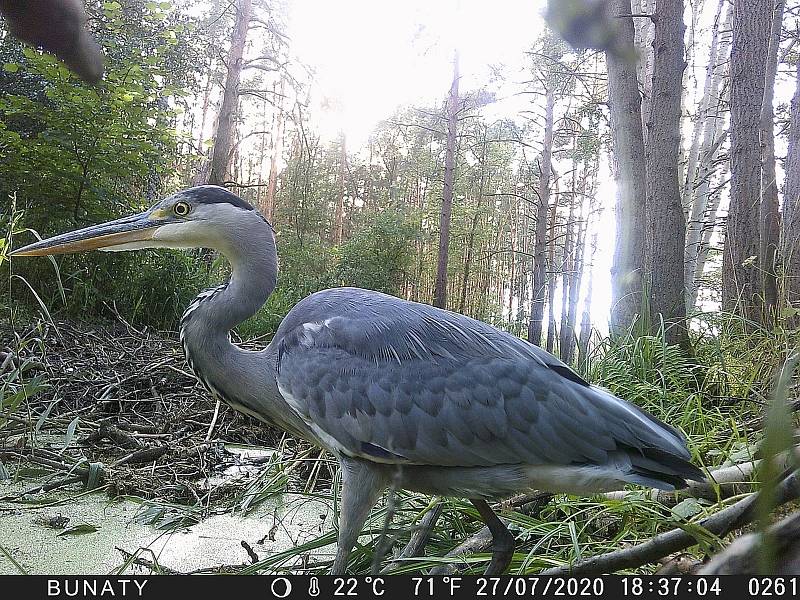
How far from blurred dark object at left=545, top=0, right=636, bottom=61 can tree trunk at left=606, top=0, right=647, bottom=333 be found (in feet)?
13.2

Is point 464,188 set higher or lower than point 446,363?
higher

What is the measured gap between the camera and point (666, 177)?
4020 millimetres

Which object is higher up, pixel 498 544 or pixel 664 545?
pixel 664 545

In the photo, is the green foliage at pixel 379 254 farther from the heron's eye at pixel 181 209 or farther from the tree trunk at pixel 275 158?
the heron's eye at pixel 181 209

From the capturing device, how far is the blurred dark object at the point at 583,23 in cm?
32

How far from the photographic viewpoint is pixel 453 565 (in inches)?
70.4

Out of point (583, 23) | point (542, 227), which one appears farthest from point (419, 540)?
point (542, 227)

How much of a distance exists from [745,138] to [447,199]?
7141 millimetres

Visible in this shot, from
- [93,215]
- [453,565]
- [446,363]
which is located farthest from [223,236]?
[93,215]

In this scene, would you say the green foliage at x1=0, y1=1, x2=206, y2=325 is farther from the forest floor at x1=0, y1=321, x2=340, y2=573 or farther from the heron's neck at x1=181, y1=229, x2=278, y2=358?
the heron's neck at x1=181, y1=229, x2=278, y2=358

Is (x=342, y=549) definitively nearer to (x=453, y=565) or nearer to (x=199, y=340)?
(x=453, y=565)

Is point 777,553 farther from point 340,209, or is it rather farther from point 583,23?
point 340,209

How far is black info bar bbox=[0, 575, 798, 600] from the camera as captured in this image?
48.7 inches

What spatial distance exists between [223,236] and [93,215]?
4.01 m
